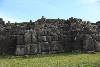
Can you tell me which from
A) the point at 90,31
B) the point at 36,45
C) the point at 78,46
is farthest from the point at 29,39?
the point at 90,31

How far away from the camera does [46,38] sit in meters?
34.4

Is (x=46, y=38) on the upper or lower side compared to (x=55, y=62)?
upper

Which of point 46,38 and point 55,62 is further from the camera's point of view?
point 46,38

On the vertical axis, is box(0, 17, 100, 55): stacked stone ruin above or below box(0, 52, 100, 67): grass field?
above

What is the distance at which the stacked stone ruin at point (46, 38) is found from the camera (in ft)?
109

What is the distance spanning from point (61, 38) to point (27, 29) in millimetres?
5960

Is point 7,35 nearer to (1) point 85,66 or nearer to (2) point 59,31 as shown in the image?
(2) point 59,31

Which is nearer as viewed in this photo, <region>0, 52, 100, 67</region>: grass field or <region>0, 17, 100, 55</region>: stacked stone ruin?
<region>0, 52, 100, 67</region>: grass field

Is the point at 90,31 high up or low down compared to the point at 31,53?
up

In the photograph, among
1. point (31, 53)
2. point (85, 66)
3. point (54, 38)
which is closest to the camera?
point (85, 66)

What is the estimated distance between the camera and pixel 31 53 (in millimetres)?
32562

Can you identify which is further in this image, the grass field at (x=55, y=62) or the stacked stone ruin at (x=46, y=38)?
the stacked stone ruin at (x=46, y=38)

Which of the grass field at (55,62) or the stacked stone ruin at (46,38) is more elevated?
the stacked stone ruin at (46,38)

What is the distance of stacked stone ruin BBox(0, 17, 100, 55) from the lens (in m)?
33.1
